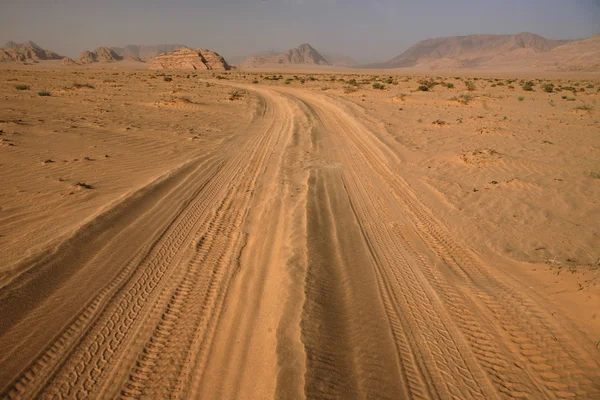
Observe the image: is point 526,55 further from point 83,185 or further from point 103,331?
point 103,331

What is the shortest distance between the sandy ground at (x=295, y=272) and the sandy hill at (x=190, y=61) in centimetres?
7098

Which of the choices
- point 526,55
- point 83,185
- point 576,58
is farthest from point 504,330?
point 526,55

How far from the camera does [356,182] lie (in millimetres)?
7570

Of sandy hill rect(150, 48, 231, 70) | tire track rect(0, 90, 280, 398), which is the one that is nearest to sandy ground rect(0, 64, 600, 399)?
tire track rect(0, 90, 280, 398)

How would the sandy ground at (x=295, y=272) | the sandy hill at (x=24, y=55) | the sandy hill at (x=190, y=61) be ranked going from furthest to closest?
1. the sandy hill at (x=24, y=55)
2. the sandy hill at (x=190, y=61)
3. the sandy ground at (x=295, y=272)

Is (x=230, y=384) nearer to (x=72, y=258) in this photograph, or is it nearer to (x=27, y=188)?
(x=72, y=258)

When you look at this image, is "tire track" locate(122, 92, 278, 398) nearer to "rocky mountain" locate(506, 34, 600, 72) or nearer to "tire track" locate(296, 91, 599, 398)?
"tire track" locate(296, 91, 599, 398)

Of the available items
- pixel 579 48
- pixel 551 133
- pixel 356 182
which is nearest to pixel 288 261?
pixel 356 182

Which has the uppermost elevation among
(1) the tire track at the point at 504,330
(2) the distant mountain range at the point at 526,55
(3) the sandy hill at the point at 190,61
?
(2) the distant mountain range at the point at 526,55

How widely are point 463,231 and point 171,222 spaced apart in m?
5.20

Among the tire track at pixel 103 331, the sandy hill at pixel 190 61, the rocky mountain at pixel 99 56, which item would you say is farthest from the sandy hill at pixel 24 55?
the tire track at pixel 103 331

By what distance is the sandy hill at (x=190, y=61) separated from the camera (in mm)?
72375

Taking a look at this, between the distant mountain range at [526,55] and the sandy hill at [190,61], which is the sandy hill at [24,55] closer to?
the sandy hill at [190,61]

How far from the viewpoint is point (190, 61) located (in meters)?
73.1
